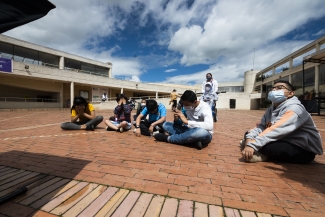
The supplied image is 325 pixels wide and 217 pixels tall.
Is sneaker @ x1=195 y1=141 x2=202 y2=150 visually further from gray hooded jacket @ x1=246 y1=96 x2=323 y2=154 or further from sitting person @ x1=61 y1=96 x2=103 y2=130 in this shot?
sitting person @ x1=61 y1=96 x2=103 y2=130

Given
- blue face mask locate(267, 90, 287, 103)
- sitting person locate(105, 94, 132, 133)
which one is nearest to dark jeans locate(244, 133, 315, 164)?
blue face mask locate(267, 90, 287, 103)

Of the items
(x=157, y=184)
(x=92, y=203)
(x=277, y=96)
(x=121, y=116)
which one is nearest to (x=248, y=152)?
(x=277, y=96)

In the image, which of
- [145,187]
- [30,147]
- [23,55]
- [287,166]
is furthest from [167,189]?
[23,55]

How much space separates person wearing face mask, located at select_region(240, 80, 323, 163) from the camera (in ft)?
6.45

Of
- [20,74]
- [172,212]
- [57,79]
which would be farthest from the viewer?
[57,79]

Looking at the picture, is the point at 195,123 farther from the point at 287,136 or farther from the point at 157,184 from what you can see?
the point at 157,184

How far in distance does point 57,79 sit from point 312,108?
75.7 ft

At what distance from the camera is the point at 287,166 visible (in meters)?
2.11

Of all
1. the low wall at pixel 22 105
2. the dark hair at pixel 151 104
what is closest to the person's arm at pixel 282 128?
the dark hair at pixel 151 104

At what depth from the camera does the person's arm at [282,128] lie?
76.6 inches

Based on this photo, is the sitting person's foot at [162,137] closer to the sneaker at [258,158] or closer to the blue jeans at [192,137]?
the blue jeans at [192,137]

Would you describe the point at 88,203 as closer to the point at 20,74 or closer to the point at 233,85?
the point at 20,74

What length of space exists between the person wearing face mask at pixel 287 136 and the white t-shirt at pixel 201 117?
84 centimetres

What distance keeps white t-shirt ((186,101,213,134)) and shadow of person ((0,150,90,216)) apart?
1.88 m
